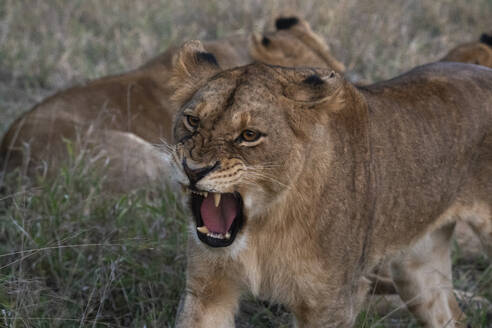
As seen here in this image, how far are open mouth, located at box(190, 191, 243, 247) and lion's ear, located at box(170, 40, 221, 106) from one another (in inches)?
16.2

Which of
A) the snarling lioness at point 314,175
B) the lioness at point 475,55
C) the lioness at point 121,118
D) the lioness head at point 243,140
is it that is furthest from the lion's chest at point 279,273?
the lioness at point 475,55

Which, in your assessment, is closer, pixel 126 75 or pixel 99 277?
pixel 99 277

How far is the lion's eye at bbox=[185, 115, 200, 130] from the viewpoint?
213cm

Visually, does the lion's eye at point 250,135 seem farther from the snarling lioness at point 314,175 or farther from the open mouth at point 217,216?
the open mouth at point 217,216

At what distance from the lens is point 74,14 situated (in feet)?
23.6

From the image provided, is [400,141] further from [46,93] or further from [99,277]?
[46,93]

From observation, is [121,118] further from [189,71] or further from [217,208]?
[217,208]

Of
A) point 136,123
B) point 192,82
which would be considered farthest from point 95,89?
point 192,82

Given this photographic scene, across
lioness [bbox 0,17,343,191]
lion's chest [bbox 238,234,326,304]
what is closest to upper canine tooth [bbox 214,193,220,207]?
lion's chest [bbox 238,234,326,304]

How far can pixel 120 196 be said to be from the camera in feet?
13.3

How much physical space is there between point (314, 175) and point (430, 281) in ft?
3.84

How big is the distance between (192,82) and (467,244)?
6.34ft

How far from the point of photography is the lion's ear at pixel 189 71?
2430 millimetres

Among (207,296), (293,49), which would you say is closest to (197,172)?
(207,296)
